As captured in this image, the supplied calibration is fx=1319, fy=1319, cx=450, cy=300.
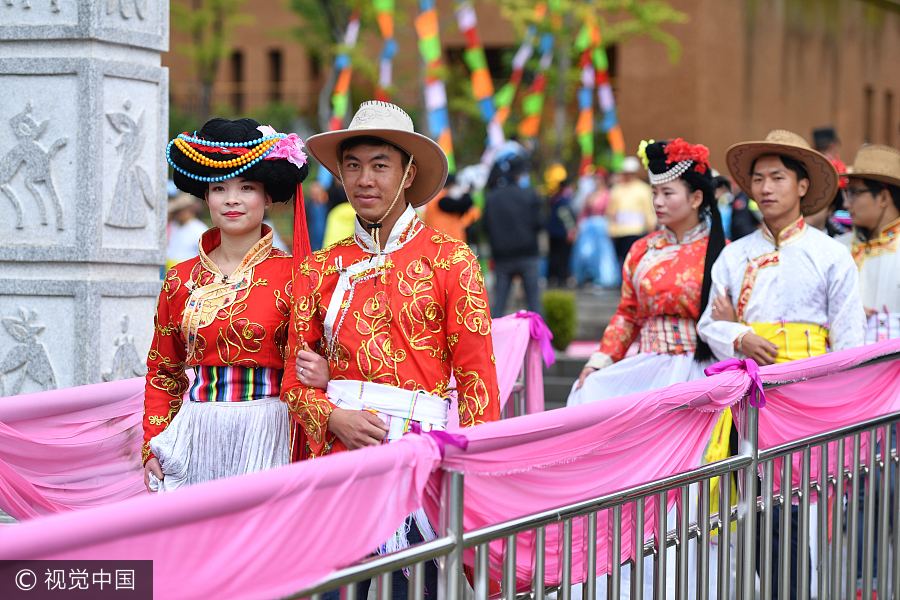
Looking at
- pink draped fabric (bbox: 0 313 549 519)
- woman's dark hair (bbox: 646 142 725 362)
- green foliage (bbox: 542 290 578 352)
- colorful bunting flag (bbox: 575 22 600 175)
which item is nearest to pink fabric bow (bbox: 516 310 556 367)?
woman's dark hair (bbox: 646 142 725 362)

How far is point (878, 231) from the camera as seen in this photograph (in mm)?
6605

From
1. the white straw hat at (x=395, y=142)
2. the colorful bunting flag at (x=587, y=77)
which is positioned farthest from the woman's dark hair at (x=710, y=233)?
the colorful bunting flag at (x=587, y=77)

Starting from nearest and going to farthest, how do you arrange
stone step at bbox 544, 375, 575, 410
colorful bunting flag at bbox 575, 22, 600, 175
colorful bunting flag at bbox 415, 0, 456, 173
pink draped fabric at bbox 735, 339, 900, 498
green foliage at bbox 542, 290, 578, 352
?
pink draped fabric at bbox 735, 339, 900, 498, stone step at bbox 544, 375, 575, 410, green foliage at bbox 542, 290, 578, 352, colorful bunting flag at bbox 415, 0, 456, 173, colorful bunting flag at bbox 575, 22, 600, 175

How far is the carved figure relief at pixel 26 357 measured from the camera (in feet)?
17.5

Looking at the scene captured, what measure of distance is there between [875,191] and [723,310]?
1.61m

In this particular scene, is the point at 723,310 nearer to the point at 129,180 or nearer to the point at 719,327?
the point at 719,327

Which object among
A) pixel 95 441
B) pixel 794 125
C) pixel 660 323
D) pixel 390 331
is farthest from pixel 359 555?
pixel 794 125

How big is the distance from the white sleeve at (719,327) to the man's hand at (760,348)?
47 mm

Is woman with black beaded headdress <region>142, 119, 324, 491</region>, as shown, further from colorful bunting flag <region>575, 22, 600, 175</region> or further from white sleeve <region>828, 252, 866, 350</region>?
colorful bunting flag <region>575, 22, 600, 175</region>

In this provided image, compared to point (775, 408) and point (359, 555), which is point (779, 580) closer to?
point (775, 408)

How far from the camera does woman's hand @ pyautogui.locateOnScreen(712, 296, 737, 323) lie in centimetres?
555

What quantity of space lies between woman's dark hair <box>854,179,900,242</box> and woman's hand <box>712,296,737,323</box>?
146 cm

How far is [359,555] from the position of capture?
2611 millimetres

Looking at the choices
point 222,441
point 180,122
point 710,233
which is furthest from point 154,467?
point 180,122
